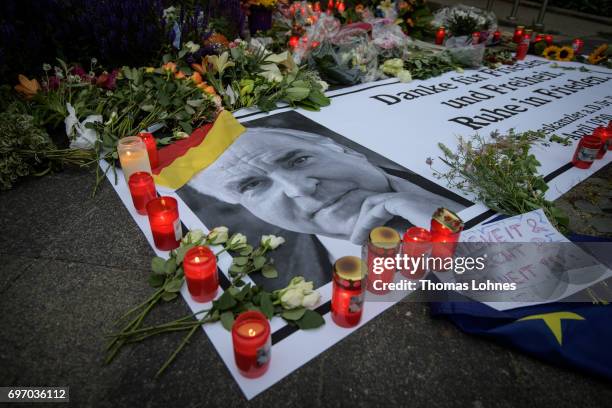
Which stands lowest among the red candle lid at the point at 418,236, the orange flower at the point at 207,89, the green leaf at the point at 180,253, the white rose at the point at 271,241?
the white rose at the point at 271,241

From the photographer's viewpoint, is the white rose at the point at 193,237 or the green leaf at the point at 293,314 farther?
the white rose at the point at 193,237

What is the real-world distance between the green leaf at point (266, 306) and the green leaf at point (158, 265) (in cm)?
32

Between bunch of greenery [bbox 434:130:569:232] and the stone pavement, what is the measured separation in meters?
0.59

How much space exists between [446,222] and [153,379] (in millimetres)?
868

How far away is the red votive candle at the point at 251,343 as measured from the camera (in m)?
0.79

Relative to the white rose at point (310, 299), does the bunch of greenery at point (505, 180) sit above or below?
above

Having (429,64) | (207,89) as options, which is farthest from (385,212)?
(429,64)

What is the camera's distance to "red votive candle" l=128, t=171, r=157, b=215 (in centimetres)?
129

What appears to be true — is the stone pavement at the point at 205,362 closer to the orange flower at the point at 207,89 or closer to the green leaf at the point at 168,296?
the green leaf at the point at 168,296

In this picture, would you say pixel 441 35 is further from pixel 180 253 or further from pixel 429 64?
pixel 180 253

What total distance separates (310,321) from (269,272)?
207 millimetres

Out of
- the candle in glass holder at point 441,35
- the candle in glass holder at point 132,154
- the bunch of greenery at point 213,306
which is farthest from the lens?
the candle in glass holder at point 441,35

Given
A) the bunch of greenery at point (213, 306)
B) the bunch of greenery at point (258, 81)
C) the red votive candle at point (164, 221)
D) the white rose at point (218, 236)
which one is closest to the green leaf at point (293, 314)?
the bunch of greenery at point (213, 306)

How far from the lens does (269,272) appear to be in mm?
1106
